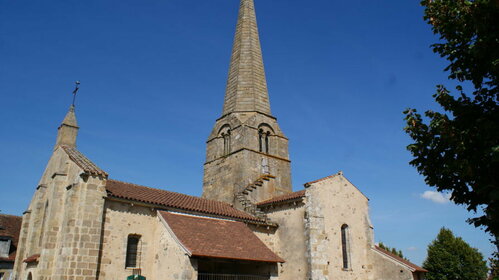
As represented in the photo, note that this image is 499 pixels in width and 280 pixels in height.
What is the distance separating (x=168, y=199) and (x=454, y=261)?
75.9ft

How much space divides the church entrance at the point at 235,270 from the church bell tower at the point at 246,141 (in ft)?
18.5

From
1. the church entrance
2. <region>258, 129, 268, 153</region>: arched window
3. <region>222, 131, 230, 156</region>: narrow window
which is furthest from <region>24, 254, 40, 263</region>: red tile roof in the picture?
<region>258, 129, 268, 153</region>: arched window

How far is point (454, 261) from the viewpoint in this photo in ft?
97.3

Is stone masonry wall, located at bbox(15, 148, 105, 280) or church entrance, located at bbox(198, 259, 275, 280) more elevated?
stone masonry wall, located at bbox(15, 148, 105, 280)

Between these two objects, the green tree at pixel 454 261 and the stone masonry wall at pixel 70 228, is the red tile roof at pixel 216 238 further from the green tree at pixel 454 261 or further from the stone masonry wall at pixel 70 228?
the green tree at pixel 454 261

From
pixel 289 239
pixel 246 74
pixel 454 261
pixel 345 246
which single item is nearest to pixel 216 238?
pixel 289 239

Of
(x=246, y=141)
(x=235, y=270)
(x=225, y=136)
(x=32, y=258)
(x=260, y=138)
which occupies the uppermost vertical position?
(x=225, y=136)

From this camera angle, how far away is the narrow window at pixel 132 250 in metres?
16.4

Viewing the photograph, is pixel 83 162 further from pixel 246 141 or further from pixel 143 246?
pixel 246 141

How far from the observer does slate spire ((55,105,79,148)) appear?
64.5 feet

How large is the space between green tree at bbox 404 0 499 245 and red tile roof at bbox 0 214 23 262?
23.6 m

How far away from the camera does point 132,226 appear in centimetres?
1667

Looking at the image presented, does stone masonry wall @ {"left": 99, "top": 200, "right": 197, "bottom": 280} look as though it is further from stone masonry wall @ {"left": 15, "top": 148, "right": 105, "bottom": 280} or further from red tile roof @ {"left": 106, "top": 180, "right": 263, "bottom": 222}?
stone masonry wall @ {"left": 15, "top": 148, "right": 105, "bottom": 280}

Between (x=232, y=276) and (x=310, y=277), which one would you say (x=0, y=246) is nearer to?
(x=232, y=276)
